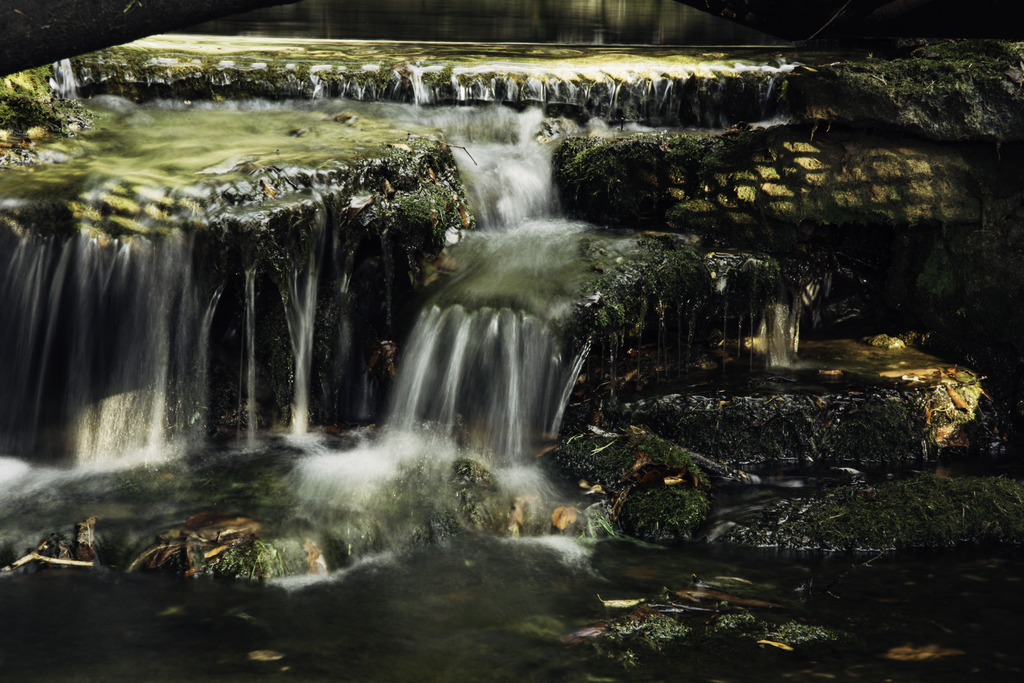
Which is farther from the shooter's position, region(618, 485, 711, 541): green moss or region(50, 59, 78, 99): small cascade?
region(50, 59, 78, 99): small cascade

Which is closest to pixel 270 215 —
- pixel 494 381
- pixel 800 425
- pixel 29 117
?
pixel 494 381

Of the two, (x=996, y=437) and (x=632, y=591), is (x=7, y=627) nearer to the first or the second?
(x=632, y=591)

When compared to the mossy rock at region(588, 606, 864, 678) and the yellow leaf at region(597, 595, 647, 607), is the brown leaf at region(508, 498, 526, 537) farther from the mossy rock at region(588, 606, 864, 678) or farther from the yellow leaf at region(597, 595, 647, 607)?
the mossy rock at region(588, 606, 864, 678)

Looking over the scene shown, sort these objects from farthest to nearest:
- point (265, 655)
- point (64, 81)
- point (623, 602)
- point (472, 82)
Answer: point (472, 82) → point (64, 81) → point (623, 602) → point (265, 655)

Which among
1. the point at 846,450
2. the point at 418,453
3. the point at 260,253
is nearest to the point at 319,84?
the point at 260,253

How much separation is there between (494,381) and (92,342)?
9.41 feet

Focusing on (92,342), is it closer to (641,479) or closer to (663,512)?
(641,479)

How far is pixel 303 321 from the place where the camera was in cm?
612

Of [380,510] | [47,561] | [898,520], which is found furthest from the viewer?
[380,510]

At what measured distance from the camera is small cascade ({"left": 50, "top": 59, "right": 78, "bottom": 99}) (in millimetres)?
7848

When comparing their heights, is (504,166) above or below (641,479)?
above

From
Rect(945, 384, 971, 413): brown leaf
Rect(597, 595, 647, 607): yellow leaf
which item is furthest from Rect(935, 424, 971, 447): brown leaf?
Rect(597, 595, 647, 607): yellow leaf

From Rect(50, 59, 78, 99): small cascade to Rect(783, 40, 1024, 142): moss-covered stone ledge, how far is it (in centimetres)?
671

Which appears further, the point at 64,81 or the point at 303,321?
the point at 64,81
